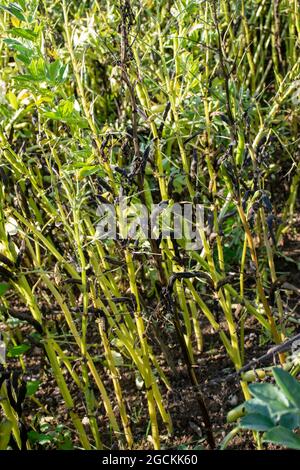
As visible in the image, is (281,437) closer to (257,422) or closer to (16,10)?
(257,422)

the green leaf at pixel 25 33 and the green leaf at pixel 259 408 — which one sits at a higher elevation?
the green leaf at pixel 25 33

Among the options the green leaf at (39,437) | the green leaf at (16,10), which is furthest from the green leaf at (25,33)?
the green leaf at (39,437)

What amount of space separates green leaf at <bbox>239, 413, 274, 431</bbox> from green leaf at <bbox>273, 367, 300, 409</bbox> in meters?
0.05

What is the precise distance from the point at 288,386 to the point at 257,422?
6 centimetres

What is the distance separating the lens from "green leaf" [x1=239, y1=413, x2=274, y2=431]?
0.81m

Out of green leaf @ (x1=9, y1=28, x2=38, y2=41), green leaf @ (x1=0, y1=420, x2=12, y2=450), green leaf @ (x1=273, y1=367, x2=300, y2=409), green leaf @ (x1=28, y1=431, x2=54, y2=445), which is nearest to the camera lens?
green leaf @ (x1=273, y1=367, x2=300, y2=409)

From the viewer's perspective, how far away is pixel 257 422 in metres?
0.82

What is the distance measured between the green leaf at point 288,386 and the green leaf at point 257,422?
5 centimetres

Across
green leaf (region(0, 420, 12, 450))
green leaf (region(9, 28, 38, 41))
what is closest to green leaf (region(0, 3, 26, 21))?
green leaf (region(9, 28, 38, 41))

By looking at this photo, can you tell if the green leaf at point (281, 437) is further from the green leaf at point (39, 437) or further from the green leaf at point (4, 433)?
the green leaf at point (39, 437)

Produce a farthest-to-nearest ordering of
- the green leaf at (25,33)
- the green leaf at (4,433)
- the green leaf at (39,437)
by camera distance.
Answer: the green leaf at (39,437) < the green leaf at (4,433) < the green leaf at (25,33)

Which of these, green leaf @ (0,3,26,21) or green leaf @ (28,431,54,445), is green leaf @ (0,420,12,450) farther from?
green leaf @ (0,3,26,21)

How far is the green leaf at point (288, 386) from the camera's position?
78 cm

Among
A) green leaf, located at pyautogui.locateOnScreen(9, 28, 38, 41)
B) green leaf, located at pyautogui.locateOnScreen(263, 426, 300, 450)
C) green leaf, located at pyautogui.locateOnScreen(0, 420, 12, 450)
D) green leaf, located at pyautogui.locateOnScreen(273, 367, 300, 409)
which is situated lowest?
green leaf, located at pyautogui.locateOnScreen(0, 420, 12, 450)
